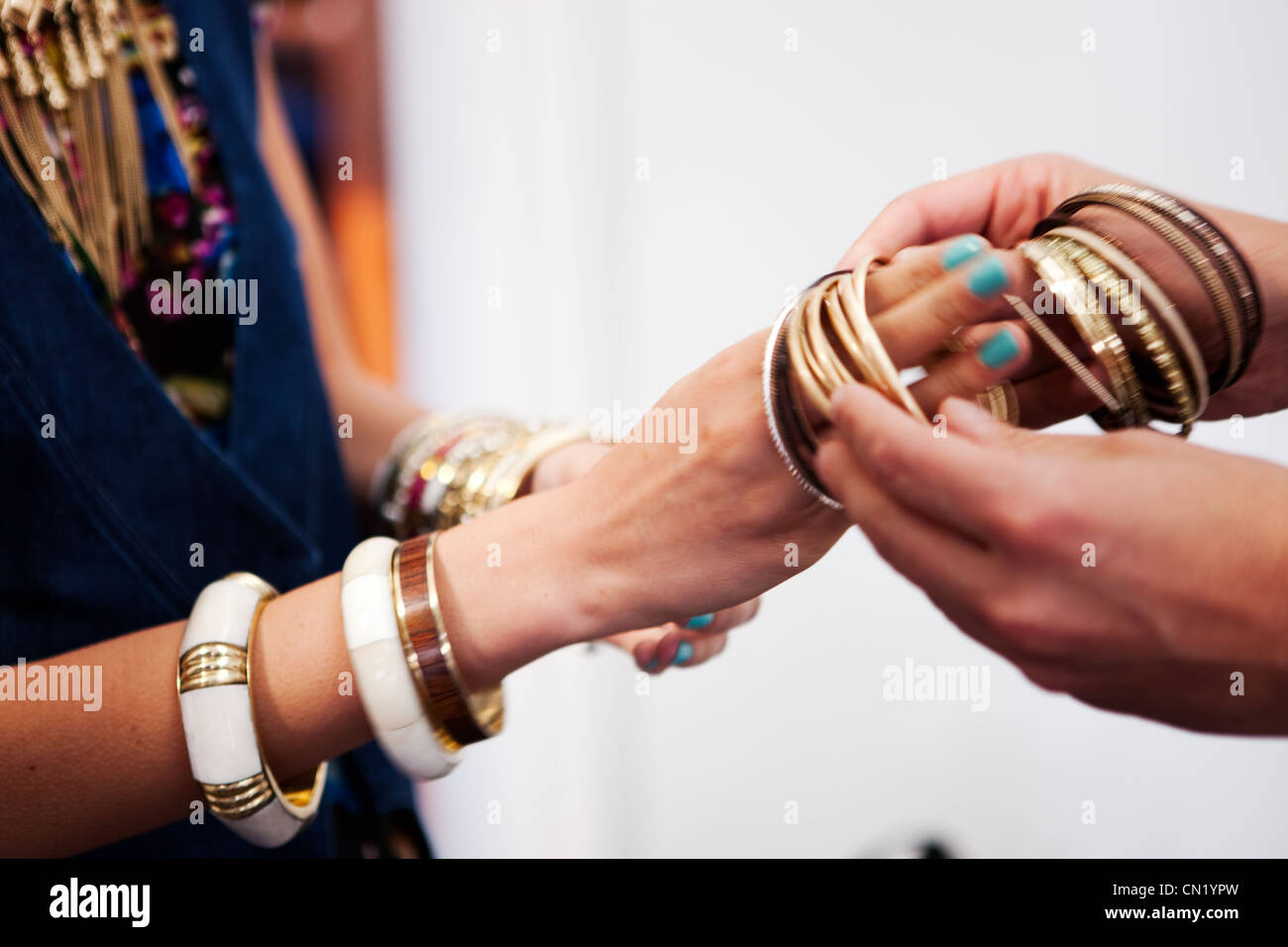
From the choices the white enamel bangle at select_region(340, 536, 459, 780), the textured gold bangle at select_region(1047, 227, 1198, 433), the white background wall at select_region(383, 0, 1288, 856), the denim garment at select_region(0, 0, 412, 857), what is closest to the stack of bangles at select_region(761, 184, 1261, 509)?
the textured gold bangle at select_region(1047, 227, 1198, 433)

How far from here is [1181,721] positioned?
1.16 ft

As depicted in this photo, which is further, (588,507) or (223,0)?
(223,0)

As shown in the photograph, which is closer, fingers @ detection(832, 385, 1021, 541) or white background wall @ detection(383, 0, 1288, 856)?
fingers @ detection(832, 385, 1021, 541)

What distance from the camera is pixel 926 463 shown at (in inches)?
13.1

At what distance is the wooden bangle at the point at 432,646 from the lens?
45 cm

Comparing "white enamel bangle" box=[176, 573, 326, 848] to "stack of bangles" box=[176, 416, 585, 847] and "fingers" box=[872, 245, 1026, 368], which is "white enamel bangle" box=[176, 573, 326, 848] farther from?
"fingers" box=[872, 245, 1026, 368]

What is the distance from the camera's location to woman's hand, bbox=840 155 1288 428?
437 millimetres

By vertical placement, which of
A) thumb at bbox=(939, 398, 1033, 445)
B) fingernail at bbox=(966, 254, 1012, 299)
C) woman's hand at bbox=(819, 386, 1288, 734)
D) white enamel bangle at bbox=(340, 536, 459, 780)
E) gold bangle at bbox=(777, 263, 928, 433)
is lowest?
white enamel bangle at bbox=(340, 536, 459, 780)

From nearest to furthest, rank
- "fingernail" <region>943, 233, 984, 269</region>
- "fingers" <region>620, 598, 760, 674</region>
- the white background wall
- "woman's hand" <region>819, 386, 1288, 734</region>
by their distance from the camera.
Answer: "woman's hand" <region>819, 386, 1288, 734</region> → "fingernail" <region>943, 233, 984, 269</region> → "fingers" <region>620, 598, 760, 674</region> → the white background wall

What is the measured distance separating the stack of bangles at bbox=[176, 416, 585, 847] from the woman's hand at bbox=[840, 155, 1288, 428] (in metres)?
0.31

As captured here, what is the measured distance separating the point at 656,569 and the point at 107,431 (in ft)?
1.05

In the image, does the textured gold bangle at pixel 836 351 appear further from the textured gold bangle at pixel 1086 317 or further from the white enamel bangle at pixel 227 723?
the white enamel bangle at pixel 227 723
